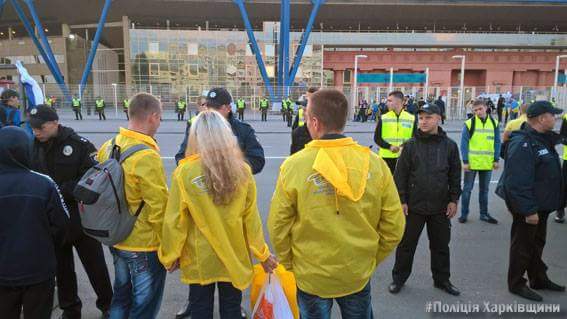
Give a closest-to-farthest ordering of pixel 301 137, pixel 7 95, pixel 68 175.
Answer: pixel 68 175, pixel 301 137, pixel 7 95

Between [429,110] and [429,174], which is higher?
[429,110]

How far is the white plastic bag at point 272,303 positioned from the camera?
254 cm

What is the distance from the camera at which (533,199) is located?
363 cm

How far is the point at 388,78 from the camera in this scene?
157 ft

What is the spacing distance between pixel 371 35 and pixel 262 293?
48.6 meters

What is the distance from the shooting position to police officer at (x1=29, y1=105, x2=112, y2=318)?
10.6 ft

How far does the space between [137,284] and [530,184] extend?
3.30 meters

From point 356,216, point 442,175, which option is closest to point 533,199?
point 442,175

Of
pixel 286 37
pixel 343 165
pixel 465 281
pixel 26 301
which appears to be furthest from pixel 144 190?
pixel 286 37

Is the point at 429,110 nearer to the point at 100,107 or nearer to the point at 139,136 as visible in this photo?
the point at 139,136

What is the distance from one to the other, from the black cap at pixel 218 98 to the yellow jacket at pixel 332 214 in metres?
1.77

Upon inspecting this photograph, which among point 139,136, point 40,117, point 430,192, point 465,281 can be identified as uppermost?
A: point 40,117

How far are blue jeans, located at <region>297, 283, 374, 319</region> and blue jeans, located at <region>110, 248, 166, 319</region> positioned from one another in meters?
1.06

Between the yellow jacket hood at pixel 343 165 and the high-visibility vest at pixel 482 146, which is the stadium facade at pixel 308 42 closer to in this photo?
the high-visibility vest at pixel 482 146
